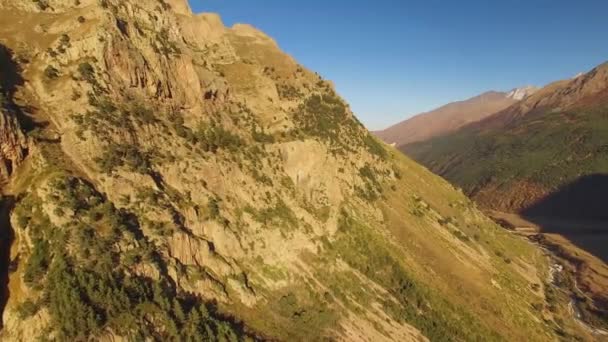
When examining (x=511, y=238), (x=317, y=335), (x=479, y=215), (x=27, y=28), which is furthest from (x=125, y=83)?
(x=511, y=238)

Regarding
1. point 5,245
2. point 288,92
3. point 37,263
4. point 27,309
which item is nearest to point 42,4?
point 5,245

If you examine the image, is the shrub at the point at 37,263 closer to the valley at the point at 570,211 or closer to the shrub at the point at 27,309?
the shrub at the point at 27,309

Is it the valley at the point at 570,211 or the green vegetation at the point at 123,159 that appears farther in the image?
the valley at the point at 570,211

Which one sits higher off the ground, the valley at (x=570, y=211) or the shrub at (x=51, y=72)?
the shrub at (x=51, y=72)

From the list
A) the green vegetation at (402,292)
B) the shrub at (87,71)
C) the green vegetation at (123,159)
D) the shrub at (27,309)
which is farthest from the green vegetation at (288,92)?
the shrub at (27,309)

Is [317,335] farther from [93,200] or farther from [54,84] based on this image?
[54,84]

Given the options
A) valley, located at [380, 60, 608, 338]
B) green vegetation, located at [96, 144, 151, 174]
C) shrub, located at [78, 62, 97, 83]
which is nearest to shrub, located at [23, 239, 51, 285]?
green vegetation, located at [96, 144, 151, 174]

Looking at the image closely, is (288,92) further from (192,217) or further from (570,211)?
(570,211)

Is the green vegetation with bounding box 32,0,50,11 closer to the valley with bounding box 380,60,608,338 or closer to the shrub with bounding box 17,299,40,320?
the shrub with bounding box 17,299,40,320
